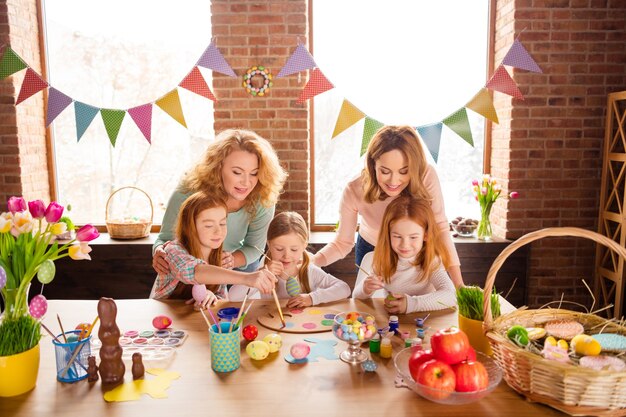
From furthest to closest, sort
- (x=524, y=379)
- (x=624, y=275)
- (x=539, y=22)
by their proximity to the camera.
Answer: (x=539, y=22) → (x=624, y=275) → (x=524, y=379)

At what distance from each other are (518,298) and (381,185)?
185 centimetres

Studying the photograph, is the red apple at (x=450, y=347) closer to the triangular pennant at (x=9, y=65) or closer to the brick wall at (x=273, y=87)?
the brick wall at (x=273, y=87)

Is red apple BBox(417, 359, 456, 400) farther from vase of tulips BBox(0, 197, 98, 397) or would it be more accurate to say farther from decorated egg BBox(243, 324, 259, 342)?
vase of tulips BBox(0, 197, 98, 397)

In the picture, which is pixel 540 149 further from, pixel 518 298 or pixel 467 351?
pixel 467 351

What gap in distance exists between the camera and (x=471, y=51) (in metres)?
3.47

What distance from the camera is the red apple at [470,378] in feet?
3.61

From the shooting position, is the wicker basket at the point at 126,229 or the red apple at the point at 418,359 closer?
the red apple at the point at 418,359

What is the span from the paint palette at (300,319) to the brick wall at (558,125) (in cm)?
205

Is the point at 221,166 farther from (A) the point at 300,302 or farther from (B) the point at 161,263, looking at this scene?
(A) the point at 300,302

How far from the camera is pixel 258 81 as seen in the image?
320 centimetres

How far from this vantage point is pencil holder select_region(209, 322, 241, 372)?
1.27m

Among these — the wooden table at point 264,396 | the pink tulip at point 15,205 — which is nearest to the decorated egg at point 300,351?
the wooden table at point 264,396

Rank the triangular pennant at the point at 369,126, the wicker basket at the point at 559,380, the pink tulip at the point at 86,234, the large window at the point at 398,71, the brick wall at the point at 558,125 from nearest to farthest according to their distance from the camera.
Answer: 1. the wicker basket at the point at 559,380
2. the pink tulip at the point at 86,234
3. the triangular pennant at the point at 369,126
4. the brick wall at the point at 558,125
5. the large window at the point at 398,71

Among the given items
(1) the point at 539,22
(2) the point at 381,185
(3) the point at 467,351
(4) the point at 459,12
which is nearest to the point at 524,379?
(3) the point at 467,351
